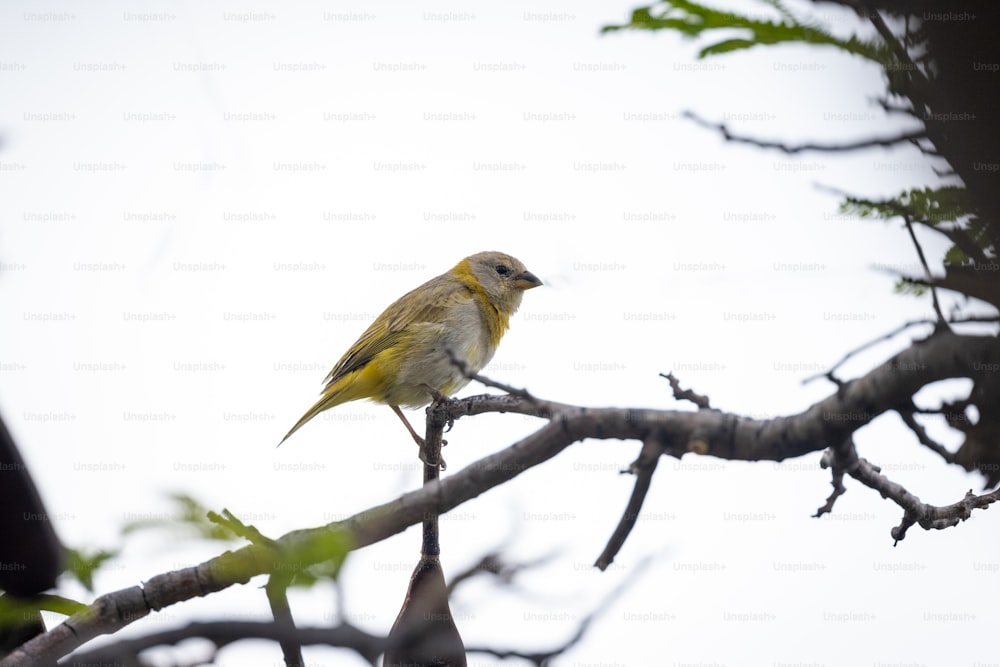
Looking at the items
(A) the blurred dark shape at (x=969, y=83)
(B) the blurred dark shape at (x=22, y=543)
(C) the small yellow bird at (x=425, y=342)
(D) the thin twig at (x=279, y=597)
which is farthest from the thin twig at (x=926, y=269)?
(C) the small yellow bird at (x=425, y=342)

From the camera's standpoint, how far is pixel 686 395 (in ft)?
6.09

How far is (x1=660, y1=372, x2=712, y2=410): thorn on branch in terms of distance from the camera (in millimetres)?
1786

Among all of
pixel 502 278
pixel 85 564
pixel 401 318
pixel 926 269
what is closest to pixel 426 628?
pixel 926 269

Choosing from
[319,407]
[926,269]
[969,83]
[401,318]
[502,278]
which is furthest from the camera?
[502,278]

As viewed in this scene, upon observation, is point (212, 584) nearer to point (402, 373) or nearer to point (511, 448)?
point (511, 448)

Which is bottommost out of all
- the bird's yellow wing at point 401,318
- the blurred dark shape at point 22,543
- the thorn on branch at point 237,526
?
the bird's yellow wing at point 401,318

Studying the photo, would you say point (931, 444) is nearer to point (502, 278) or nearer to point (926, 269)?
point (926, 269)

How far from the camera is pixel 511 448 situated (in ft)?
5.74

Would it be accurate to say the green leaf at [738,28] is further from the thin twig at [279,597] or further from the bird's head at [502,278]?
the bird's head at [502,278]

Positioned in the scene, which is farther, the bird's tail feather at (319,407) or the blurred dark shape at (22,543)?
the bird's tail feather at (319,407)

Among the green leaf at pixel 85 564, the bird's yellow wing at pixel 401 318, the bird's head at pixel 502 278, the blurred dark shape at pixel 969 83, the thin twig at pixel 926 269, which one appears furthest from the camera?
the bird's head at pixel 502 278

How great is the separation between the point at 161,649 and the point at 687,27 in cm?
149

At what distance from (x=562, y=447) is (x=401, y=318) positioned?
494 cm

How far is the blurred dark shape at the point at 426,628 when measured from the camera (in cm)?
138
